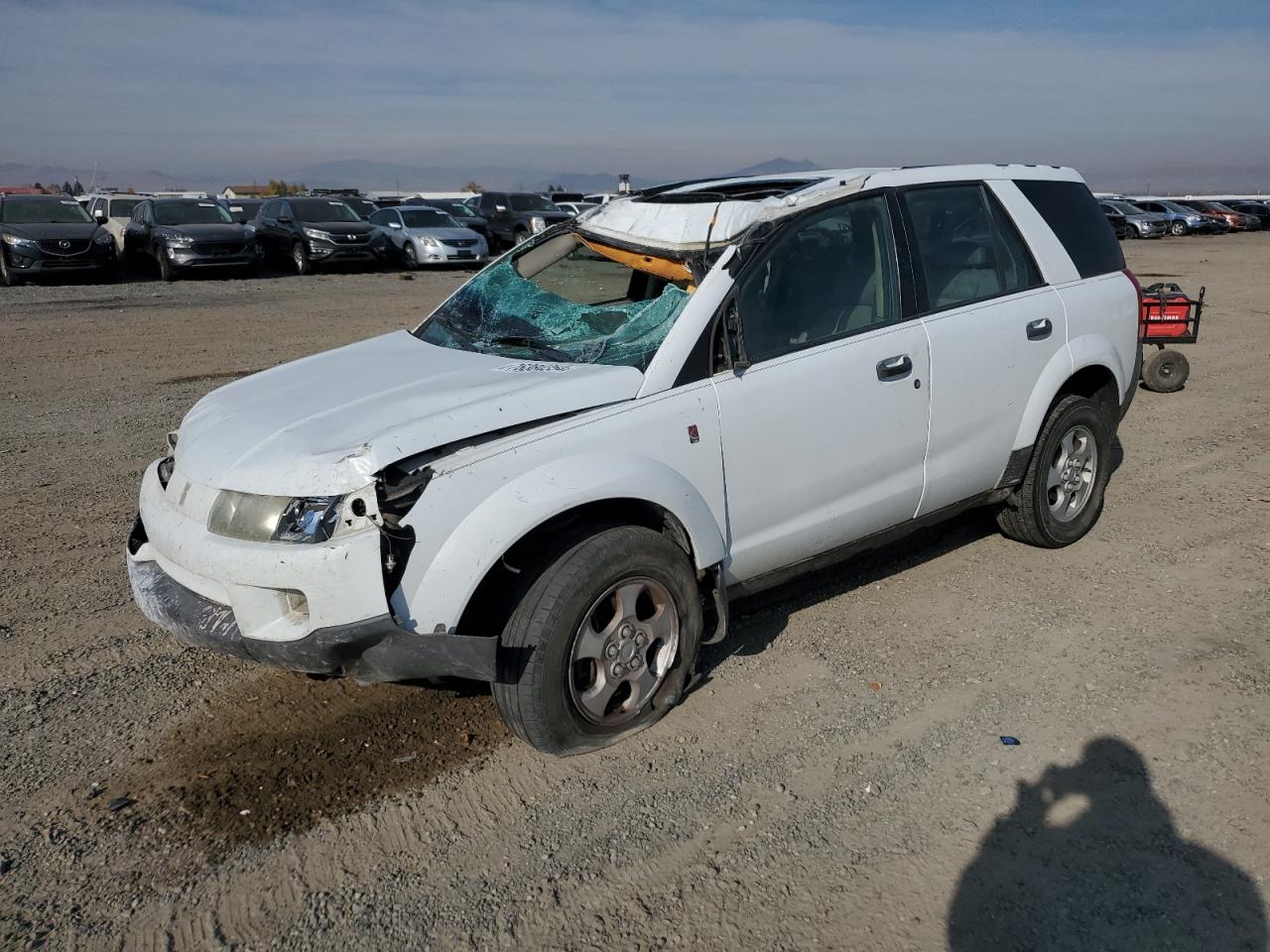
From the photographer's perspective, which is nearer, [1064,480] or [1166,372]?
[1064,480]

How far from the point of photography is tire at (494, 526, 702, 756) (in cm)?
339

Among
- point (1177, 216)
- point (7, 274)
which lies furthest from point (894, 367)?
point (1177, 216)

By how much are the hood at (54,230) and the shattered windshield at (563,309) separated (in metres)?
17.0

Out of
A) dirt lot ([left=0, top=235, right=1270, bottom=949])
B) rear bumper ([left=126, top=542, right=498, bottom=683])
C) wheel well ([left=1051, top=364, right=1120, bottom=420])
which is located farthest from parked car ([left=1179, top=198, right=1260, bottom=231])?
rear bumper ([left=126, top=542, right=498, bottom=683])

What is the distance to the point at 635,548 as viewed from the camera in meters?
3.54

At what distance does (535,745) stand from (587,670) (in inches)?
12.0

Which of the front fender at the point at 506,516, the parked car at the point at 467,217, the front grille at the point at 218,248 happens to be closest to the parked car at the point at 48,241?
the front grille at the point at 218,248

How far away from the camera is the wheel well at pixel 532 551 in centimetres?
346

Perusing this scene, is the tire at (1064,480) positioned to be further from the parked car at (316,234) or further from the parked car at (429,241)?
the parked car at (429,241)

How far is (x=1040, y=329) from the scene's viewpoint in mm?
4898

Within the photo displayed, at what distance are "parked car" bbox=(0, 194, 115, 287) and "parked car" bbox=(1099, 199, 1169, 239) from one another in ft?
108

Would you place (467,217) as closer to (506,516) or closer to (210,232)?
(210,232)

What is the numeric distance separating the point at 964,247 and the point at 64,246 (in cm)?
1844

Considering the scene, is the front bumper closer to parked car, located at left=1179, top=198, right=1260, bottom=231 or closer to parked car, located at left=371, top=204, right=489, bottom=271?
parked car, located at left=371, top=204, right=489, bottom=271
